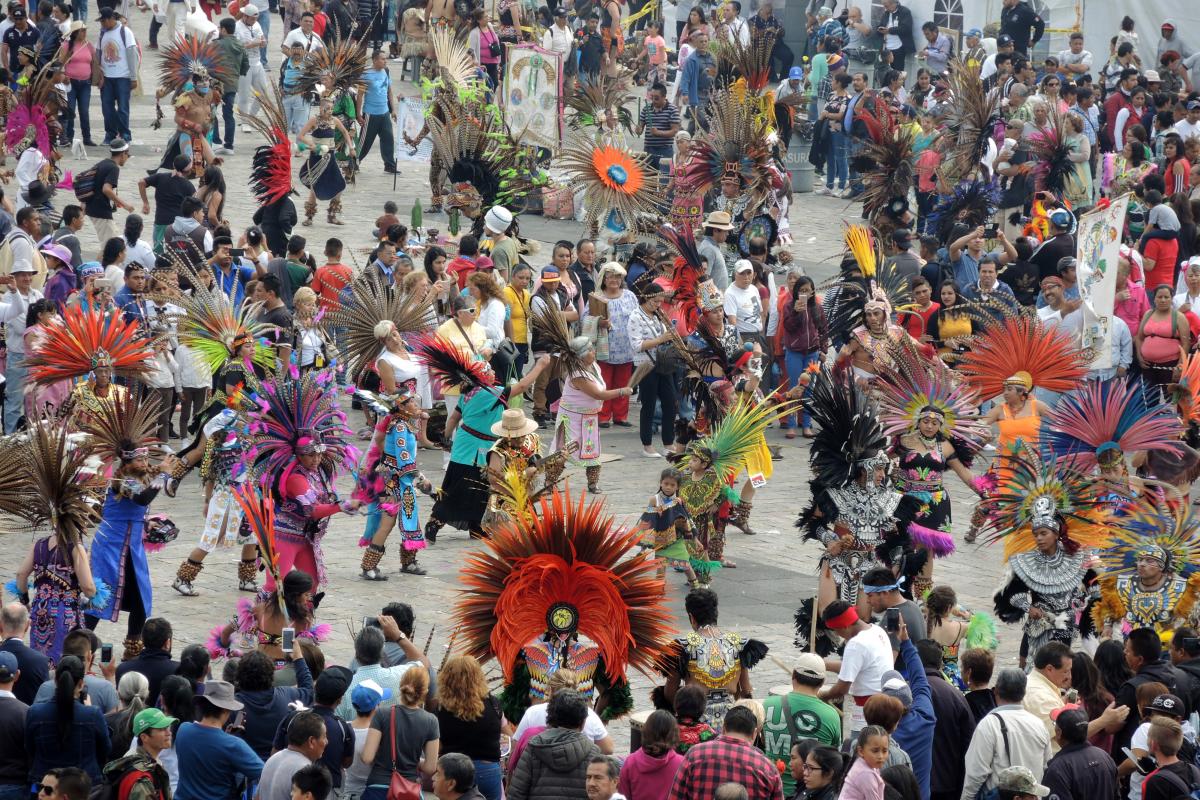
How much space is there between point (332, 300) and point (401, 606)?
19.2 ft

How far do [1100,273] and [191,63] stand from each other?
11.2m

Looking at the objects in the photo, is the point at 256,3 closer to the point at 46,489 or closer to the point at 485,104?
the point at 485,104

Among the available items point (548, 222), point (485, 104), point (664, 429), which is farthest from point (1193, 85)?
point (664, 429)

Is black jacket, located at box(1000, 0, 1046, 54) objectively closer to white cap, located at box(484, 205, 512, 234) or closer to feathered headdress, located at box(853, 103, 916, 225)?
feathered headdress, located at box(853, 103, 916, 225)

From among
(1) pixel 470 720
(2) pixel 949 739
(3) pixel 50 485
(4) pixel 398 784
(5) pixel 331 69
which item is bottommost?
(2) pixel 949 739

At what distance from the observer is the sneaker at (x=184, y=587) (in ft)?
40.5

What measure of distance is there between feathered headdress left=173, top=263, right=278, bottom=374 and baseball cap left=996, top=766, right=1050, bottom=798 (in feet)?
22.3

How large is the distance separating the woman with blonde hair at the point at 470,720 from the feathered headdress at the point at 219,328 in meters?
5.13

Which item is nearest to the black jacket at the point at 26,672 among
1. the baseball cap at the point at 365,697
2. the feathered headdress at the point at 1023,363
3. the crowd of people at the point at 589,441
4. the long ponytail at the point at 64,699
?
the crowd of people at the point at 589,441

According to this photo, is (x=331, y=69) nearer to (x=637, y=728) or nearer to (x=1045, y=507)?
(x=1045, y=507)

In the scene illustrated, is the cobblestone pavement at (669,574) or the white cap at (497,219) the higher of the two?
the white cap at (497,219)

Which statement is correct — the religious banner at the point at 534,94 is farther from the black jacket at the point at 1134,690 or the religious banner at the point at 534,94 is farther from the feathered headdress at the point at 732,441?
the black jacket at the point at 1134,690

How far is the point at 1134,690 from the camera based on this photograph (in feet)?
A: 29.4

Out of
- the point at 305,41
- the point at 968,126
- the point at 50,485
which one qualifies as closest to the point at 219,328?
the point at 50,485
